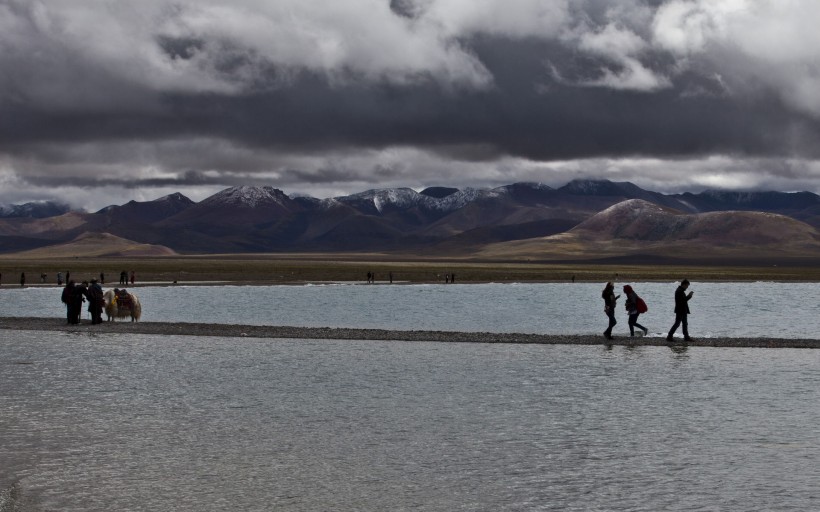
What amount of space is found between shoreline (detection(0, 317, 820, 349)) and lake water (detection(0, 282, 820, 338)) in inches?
202

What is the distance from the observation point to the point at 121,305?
4906cm

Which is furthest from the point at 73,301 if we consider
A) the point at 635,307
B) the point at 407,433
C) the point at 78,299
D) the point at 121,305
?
the point at 407,433

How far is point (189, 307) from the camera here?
215 feet

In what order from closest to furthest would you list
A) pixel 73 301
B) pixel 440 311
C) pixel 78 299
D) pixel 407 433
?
pixel 407 433, pixel 73 301, pixel 78 299, pixel 440 311

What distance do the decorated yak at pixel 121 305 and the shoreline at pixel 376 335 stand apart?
68.4 inches

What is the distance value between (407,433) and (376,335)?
2286 centimetres

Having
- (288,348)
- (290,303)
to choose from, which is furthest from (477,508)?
(290,303)

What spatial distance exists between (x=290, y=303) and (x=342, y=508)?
59960mm

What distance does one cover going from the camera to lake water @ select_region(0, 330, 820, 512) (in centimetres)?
1345

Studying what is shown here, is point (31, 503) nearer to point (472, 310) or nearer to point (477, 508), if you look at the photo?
point (477, 508)

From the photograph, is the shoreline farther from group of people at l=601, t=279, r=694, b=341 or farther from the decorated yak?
the decorated yak

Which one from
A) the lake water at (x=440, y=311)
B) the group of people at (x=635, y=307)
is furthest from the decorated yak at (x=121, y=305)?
the group of people at (x=635, y=307)

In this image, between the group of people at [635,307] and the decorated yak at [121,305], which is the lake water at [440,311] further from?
the group of people at [635,307]

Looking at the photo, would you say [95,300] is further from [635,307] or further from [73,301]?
[635,307]
